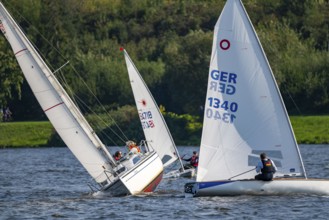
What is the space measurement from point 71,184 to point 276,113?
15.0 m

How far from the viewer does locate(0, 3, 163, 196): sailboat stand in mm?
40375

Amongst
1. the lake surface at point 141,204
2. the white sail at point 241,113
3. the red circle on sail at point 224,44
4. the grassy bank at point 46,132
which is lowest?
the grassy bank at point 46,132

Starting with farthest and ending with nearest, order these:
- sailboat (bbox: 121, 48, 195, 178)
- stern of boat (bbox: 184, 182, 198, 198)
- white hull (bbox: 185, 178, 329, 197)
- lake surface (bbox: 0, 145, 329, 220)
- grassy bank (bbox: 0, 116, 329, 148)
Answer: grassy bank (bbox: 0, 116, 329, 148) < sailboat (bbox: 121, 48, 195, 178) < stern of boat (bbox: 184, 182, 198, 198) < white hull (bbox: 185, 178, 329, 197) < lake surface (bbox: 0, 145, 329, 220)

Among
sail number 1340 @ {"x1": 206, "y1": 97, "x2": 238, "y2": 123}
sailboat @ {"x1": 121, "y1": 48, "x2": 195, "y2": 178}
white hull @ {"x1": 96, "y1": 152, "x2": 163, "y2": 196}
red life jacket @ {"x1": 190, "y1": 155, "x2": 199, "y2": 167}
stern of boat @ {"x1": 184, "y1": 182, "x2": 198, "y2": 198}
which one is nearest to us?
sail number 1340 @ {"x1": 206, "y1": 97, "x2": 238, "y2": 123}

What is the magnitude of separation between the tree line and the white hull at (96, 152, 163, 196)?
4139cm

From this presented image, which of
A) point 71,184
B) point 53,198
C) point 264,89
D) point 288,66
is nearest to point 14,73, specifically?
point 288,66

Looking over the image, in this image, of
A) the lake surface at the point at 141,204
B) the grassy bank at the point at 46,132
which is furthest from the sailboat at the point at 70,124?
the grassy bank at the point at 46,132

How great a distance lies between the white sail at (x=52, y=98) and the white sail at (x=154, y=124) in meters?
11.0

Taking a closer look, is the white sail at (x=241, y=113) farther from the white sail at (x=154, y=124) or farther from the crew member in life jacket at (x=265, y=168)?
the white sail at (x=154, y=124)

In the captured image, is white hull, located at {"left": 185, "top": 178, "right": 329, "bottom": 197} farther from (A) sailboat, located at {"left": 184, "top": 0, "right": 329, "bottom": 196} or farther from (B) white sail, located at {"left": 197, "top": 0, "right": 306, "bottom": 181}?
(B) white sail, located at {"left": 197, "top": 0, "right": 306, "bottom": 181}

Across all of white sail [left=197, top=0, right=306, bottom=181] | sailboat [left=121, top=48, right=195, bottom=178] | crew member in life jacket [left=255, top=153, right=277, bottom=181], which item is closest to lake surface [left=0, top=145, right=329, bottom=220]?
crew member in life jacket [left=255, top=153, right=277, bottom=181]

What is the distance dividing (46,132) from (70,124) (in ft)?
174

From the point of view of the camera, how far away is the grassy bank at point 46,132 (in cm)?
8419

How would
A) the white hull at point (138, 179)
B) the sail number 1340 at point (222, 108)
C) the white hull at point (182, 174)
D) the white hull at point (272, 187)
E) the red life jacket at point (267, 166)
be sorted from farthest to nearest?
the white hull at point (182, 174), the white hull at point (138, 179), the sail number 1340 at point (222, 108), the white hull at point (272, 187), the red life jacket at point (267, 166)
